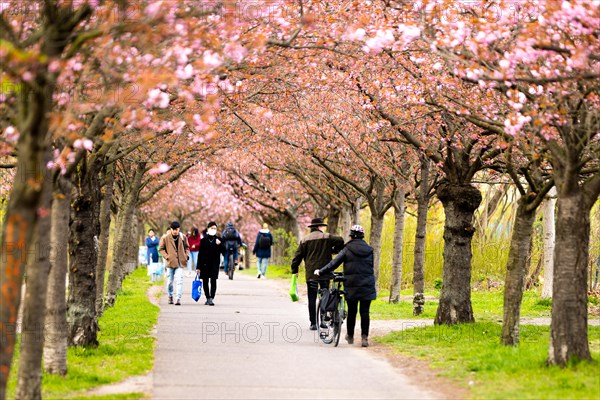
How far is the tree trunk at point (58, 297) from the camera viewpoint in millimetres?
12000

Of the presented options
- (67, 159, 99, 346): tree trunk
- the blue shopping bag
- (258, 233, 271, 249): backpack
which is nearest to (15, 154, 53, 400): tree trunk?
(67, 159, 99, 346): tree trunk

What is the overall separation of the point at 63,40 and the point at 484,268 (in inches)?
1006

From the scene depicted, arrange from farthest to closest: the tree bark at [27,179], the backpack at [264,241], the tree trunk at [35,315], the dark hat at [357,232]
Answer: the backpack at [264,241] < the dark hat at [357,232] < the tree trunk at [35,315] < the tree bark at [27,179]

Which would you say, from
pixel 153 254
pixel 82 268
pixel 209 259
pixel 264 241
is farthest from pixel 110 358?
pixel 264 241

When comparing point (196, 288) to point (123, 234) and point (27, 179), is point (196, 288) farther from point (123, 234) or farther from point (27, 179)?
point (27, 179)

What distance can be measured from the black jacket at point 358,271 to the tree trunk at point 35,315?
21.7 ft

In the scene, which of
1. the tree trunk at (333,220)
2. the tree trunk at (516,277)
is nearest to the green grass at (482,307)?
the tree trunk at (516,277)

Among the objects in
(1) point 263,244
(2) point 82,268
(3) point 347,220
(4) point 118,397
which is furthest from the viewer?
(1) point 263,244

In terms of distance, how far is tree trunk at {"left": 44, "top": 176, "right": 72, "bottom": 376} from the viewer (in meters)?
12.0

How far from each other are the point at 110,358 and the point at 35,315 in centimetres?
384

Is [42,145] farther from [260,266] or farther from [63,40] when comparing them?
[260,266]

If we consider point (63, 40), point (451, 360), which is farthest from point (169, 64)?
point (451, 360)

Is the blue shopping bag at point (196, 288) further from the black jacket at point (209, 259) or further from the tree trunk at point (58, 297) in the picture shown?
the tree trunk at point (58, 297)

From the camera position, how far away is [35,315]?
32.6 ft
